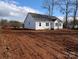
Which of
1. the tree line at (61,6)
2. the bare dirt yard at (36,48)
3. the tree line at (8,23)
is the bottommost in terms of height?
the bare dirt yard at (36,48)

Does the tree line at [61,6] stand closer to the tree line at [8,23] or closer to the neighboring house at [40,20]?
the neighboring house at [40,20]

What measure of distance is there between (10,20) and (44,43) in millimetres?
640

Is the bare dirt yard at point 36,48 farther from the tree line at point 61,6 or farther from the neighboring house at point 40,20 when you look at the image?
the tree line at point 61,6

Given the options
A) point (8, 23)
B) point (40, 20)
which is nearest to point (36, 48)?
point (40, 20)

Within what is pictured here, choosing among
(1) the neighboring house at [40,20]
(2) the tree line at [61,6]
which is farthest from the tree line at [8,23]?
(2) the tree line at [61,6]

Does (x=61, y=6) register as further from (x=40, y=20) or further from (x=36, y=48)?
(x=36, y=48)

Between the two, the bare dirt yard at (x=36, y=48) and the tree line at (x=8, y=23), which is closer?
the tree line at (x=8, y=23)

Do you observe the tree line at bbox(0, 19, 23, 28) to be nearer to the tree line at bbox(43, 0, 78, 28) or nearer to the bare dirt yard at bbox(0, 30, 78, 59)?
the bare dirt yard at bbox(0, 30, 78, 59)

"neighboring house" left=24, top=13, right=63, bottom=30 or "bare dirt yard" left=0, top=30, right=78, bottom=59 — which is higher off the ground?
"neighboring house" left=24, top=13, right=63, bottom=30

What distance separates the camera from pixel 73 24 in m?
1.66

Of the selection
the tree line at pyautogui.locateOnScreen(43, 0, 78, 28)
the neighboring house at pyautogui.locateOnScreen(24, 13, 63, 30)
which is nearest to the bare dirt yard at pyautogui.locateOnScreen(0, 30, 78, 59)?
the neighboring house at pyautogui.locateOnScreen(24, 13, 63, 30)

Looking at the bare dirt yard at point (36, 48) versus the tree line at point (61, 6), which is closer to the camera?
the tree line at point (61, 6)

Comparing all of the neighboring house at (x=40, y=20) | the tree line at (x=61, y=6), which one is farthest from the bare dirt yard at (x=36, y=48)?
the tree line at (x=61, y=6)

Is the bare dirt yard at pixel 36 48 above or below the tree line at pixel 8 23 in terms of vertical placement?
below
